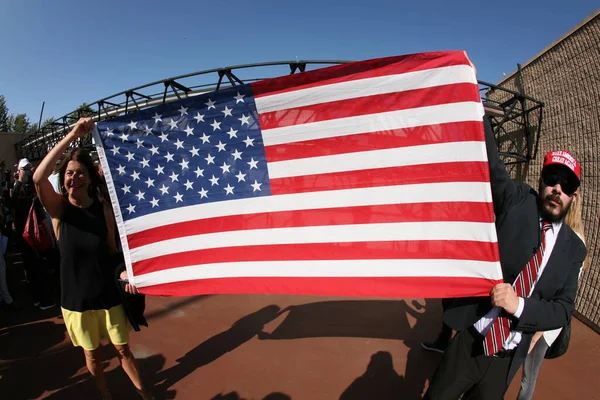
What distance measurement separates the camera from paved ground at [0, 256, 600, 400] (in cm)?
287

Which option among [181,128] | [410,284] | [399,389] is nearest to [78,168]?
[181,128]

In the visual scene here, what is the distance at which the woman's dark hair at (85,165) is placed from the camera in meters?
2.19

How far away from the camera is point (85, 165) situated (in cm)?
221

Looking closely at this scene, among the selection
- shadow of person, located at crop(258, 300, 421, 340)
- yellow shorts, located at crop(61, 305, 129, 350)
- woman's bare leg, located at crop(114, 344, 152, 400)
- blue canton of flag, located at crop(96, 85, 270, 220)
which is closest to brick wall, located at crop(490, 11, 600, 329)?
shadow of person, located at crop(258, 300, 421, 340)

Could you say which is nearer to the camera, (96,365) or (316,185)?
(316,185)

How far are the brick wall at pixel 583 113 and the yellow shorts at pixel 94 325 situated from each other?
572cm

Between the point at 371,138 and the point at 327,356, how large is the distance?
8.52 feet

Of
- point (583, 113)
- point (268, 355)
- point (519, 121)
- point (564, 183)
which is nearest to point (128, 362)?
point (268, 355)

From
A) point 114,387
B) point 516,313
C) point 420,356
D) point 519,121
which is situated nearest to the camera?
point 516,313

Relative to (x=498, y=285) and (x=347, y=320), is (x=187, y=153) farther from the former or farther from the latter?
Answer: (x=347, y=320)

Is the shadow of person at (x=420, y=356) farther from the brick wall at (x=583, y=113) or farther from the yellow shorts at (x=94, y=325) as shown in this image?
the yellow shorts at (x=94, y=325)

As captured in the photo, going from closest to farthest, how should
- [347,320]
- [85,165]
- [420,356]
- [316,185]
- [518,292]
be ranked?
[518,292] → [316,185] → [85,165] → [420,356] → [347,320]

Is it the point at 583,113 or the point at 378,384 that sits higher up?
the point at 583,113

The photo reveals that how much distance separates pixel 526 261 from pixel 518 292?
0.18 metres
